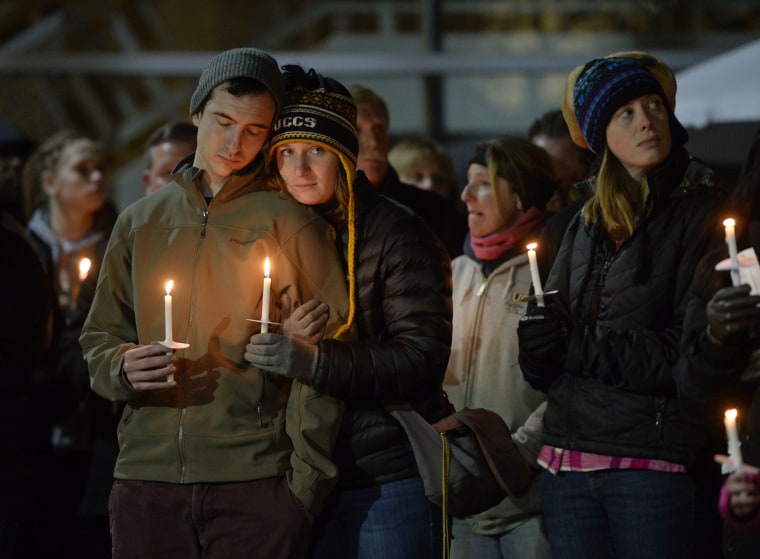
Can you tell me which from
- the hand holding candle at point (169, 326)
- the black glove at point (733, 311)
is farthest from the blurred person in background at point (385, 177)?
the black glove at point (733, 311)

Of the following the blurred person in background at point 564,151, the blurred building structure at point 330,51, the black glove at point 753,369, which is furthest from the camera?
the blurred building structure at point 330,51

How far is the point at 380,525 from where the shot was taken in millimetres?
3342

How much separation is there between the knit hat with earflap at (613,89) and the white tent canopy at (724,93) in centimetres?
180

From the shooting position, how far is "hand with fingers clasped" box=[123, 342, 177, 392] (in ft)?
10.1

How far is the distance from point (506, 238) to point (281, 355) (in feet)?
4.96

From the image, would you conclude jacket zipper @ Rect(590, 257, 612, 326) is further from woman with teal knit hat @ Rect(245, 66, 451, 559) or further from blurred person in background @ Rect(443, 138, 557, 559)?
blurred person in background @ Rect(443, 138, 557, 559)

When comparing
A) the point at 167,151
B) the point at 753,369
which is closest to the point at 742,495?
the point at 753,369

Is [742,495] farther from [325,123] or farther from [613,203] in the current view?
[325,123]

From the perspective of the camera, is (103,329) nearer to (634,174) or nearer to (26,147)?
(634,174)

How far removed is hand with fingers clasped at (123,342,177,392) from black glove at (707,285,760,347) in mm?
1403

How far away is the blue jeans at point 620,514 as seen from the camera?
3.28 metres

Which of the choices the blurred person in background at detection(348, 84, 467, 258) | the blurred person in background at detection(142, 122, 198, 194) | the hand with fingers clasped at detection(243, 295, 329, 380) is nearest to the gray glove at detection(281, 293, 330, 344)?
the hand with fingers clasped at detection(243, 295, 329, 380)

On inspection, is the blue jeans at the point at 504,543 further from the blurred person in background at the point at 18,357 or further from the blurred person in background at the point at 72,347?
the blurred person in background at the point at 72,347

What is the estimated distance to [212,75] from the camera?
342 centimetres
